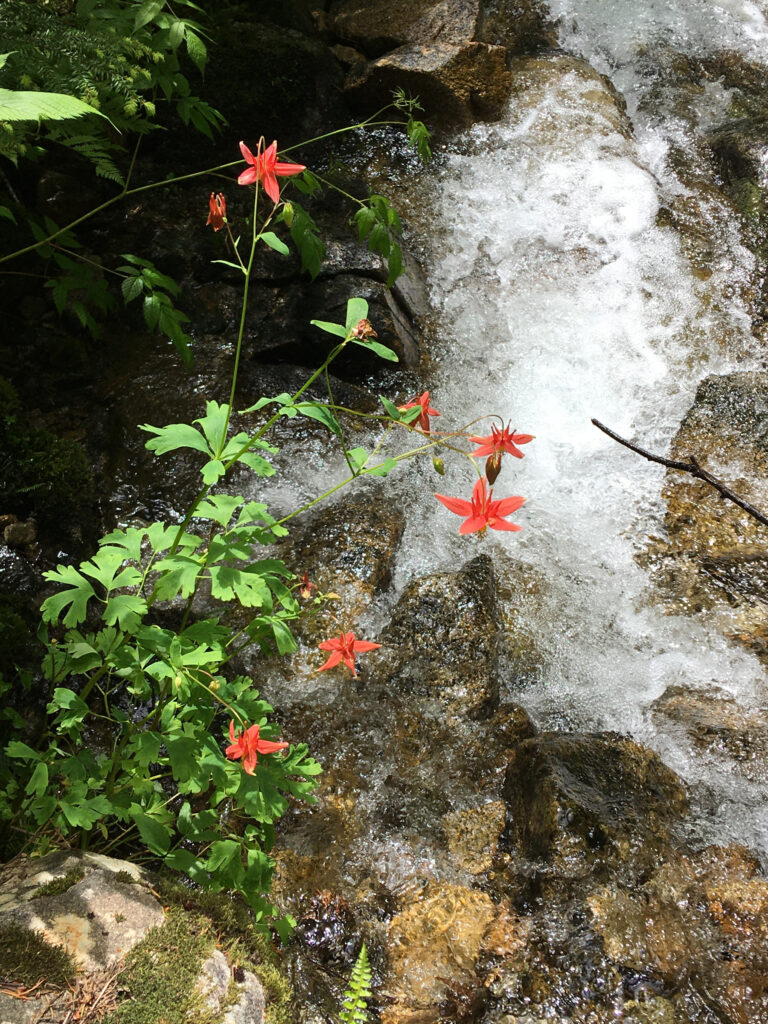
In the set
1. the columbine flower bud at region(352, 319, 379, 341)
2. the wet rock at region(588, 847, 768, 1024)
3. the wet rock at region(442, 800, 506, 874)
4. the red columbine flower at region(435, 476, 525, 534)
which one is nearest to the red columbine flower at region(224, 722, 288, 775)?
the red columbine flower at region(435, 476, 525, 534)

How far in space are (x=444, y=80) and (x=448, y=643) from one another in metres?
4.10

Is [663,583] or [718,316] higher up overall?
[718,316]

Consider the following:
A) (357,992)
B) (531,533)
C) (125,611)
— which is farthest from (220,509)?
(531,533)

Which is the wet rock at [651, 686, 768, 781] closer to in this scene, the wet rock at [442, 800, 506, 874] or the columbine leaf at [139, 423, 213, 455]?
the wet rock at [442, 800, 506, 874]

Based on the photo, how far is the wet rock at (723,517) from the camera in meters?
3.25

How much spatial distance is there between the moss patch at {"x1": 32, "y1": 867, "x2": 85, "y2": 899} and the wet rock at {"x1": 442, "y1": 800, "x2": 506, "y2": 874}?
1.22m

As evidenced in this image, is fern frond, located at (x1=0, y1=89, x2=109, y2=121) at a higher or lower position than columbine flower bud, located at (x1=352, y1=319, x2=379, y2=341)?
higher

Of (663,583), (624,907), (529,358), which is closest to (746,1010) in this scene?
(624,907)

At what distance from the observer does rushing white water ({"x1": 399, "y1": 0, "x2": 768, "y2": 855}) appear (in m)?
3.07

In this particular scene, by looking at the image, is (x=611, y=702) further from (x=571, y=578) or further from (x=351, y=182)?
(x=351, y=182)

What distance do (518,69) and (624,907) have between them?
5.79 meters

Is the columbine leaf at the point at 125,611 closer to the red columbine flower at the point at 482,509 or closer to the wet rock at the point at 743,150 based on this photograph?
the red columbine flower at the point at 482,509

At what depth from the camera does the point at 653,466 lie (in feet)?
12.6

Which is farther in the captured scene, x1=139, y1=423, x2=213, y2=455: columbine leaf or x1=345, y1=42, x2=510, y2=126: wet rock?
x1=345, y1=42, x2=510, y2=126: wet rock
